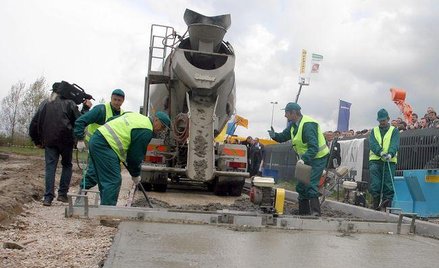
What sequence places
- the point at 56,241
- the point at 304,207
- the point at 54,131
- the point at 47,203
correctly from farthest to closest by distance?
the point at 54,131
the point at 47,203
the point at 304,207
the point at 56,241

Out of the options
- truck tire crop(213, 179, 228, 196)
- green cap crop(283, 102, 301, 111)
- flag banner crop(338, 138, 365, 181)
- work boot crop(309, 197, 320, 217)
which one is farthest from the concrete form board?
flag banner crop(338, 138, 365, 181)

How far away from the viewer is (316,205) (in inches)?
265

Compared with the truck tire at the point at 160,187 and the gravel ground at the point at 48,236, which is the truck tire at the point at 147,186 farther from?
the gravel ground at the point at 48,236

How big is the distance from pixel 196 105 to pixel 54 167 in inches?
122

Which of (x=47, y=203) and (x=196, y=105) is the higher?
(x=196, y=105)

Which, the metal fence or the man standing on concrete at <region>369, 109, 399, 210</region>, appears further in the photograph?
the metal fence

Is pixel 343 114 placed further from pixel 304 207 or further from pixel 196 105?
pixel 304 207

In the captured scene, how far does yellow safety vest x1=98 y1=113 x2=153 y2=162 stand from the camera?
232 inches

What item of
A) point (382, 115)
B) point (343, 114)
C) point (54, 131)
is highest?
point (343, 114)

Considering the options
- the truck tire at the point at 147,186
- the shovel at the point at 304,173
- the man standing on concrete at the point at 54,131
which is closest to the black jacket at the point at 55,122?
the man standing on concrete at the point at 54,131

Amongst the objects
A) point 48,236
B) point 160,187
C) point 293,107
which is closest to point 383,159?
point 293,107

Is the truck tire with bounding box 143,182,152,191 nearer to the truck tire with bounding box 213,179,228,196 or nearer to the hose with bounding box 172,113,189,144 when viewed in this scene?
the hose with bounding box 172,113,189,144

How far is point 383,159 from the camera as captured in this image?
791 cm

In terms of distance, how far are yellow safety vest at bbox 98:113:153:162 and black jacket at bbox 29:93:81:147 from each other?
5.67 ft
